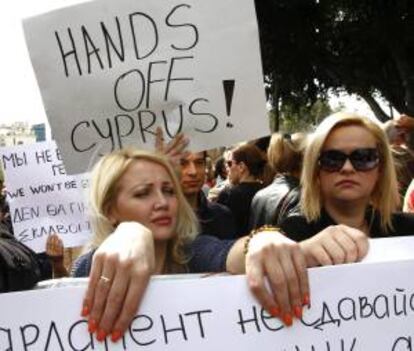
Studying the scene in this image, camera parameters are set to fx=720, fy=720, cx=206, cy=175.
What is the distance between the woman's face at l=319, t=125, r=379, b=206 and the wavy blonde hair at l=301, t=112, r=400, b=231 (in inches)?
0.8

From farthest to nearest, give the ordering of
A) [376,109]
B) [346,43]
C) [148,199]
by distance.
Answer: [376,109], [346,43], [148,199]

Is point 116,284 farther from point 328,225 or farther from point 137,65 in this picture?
point 328,225

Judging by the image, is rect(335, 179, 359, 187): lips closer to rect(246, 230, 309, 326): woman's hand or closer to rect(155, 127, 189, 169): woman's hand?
rect(155, 127, 189, 169): woman's hand

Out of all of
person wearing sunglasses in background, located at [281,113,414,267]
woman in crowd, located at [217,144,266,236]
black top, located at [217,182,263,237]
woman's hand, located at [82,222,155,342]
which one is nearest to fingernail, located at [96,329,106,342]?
woman's hand, located at [82,222,155,342]

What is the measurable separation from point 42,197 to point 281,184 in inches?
58.3

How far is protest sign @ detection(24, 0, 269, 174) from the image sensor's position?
1972 mm

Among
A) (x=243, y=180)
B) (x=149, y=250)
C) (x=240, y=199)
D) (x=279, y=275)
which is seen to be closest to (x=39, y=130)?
(x=243, y=180)

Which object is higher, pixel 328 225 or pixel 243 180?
pixel 328 225

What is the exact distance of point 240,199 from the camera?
409cm

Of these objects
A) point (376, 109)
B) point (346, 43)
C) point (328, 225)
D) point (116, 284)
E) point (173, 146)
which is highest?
point (346, 43)

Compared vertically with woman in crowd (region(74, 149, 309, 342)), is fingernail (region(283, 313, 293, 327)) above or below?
below

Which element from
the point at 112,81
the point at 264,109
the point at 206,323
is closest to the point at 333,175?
the point at 264,109

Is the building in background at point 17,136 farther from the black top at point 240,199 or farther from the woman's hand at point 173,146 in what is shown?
the woman's hand at point 173,146

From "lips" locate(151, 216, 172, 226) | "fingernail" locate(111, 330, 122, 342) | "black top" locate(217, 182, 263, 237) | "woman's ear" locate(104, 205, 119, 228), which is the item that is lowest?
"black top" locate(217, 182, 263, 237)
